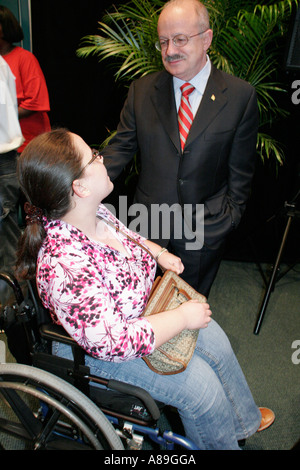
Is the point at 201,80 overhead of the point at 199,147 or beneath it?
overhead

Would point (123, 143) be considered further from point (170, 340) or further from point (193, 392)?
point (193, 392)

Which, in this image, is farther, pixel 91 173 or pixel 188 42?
pixel 188 42

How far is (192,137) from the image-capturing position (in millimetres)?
1714

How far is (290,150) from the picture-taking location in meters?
2.73

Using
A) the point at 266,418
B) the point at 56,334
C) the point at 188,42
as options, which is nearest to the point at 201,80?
the point at 188,42

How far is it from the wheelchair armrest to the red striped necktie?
3.44ft

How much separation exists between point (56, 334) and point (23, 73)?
208 centimetres

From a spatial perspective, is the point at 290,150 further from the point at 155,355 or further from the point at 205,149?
the point at 155,355

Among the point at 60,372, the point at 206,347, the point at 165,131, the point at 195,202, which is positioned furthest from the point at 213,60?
the point at 60,372

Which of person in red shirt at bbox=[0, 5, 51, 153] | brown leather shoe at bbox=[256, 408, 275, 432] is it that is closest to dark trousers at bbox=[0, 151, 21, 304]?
person in red shirt at bbox=[0, 5, 51, 153]

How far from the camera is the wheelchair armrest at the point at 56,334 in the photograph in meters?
1.17
